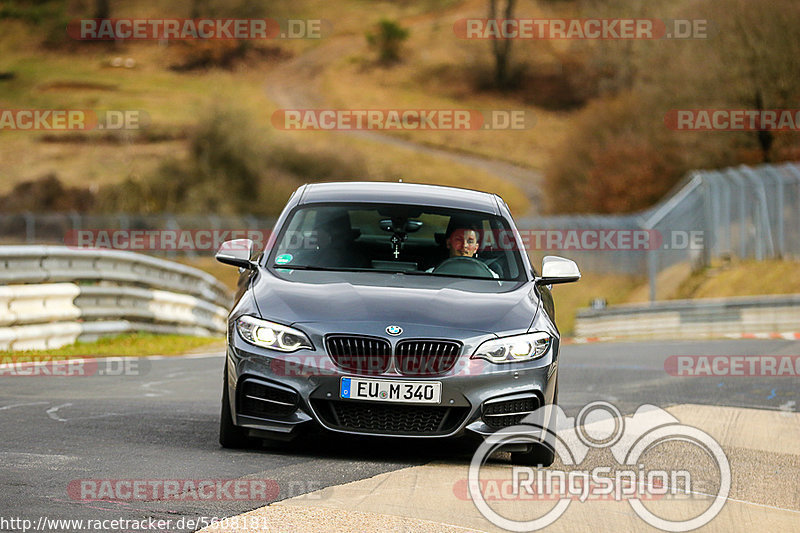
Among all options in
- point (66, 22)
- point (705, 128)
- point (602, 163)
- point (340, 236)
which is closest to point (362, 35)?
point (66, 22)

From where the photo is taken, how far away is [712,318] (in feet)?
90.5

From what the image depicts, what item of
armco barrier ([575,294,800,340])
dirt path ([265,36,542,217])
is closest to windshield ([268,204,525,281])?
armco barrier ([575,294,800,340])

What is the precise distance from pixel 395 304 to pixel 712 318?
2056cm

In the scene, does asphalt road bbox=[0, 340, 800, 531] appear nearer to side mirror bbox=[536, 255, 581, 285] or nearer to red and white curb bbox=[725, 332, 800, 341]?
side mirror bbox=[536, 255, 581, 285]

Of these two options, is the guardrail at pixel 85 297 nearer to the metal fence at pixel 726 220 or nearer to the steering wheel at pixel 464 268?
the steering wheel at pixel 464 268

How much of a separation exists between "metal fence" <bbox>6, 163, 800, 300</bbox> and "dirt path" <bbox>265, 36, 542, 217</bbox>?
107 ft

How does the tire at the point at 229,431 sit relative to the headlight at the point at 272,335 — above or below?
below

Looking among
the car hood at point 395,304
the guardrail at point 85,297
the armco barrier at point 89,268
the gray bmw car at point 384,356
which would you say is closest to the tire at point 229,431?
the gray bmw car at point 384,356

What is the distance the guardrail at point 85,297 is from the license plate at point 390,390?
25.6 ft

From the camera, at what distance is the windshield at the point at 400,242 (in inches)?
356

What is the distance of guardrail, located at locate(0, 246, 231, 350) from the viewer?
14859 mm

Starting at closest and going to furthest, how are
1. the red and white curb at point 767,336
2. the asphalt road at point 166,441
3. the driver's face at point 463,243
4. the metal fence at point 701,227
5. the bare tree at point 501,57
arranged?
1. the asphalt road at point 166,441
2. the driver's face at point 463,243
3. the red and white curb at point 767,336
4. the metal fence at point 701,227
5. the bare tree at point 501,57

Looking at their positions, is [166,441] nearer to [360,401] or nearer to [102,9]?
[360,401]

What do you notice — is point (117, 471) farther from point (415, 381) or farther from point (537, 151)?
point (537, 151)
